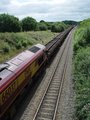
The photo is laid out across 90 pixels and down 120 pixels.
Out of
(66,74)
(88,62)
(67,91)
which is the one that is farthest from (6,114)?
(66,74)

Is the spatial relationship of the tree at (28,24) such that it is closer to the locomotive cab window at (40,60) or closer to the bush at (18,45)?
the bush at (18,45)

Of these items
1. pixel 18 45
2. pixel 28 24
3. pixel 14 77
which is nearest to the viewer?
pixel 14 77

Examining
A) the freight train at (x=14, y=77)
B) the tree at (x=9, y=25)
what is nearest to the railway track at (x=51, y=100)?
the freight train at (x=14, y=77)

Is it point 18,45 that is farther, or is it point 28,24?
point 28,24

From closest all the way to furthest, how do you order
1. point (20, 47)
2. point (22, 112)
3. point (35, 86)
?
1. point (22, 112)
2. point (35, 86)
3. point (20, 47)

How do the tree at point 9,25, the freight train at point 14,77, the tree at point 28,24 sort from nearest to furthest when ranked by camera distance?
1. the freight train at point 14,77
2. the tree at point 9,25
3. the tree at point 28,24

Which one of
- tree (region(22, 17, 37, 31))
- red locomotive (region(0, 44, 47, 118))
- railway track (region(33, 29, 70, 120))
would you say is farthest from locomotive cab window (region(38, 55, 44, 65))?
tree (region(22, 17, 37, 31))

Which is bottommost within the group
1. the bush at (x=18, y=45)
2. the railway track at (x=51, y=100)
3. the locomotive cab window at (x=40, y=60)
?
the railway track at (x=51, y=100)

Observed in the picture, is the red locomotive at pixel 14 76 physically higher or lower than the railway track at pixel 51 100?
higher

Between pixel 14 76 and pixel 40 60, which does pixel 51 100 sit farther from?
pixel 40 60

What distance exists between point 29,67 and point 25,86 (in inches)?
74.8

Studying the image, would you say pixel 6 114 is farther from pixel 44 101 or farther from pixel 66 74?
pixel 66 74

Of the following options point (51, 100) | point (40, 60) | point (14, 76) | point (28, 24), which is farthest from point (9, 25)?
point (14, 76)

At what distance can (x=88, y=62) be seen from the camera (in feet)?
81.2
